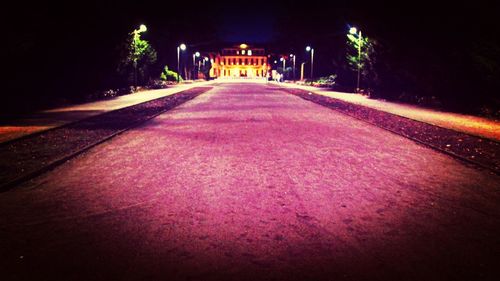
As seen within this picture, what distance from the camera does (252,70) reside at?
151 meters

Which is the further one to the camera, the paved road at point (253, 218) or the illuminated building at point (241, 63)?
the illuminated building at point (241, 63)

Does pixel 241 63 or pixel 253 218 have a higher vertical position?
pixel 241 63

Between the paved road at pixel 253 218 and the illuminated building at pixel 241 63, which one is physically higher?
the illuminated building at pixel 241 63

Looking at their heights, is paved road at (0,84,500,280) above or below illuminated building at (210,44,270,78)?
below

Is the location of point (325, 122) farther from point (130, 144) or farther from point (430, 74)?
point (430, 74)

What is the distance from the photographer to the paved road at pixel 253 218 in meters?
3.68

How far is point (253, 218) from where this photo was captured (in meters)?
4.92

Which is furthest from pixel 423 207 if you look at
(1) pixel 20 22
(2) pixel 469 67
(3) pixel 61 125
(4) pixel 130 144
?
(1) pixel 20 22

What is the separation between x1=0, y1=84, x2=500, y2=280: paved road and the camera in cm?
368

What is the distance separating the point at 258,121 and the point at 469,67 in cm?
1053

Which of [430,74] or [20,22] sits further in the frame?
[430,74]

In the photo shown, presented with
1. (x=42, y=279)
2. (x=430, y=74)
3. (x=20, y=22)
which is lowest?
(x=42, y=279)

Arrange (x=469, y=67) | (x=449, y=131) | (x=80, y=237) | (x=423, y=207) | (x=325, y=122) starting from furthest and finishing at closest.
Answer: (x=469, y=67) < (x=325, y=122) < (x=449, y=131) < (x=423, y=207) < (x=80, y=237)

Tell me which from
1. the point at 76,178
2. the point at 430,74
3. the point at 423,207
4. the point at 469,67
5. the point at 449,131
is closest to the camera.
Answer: the point at 423,207
